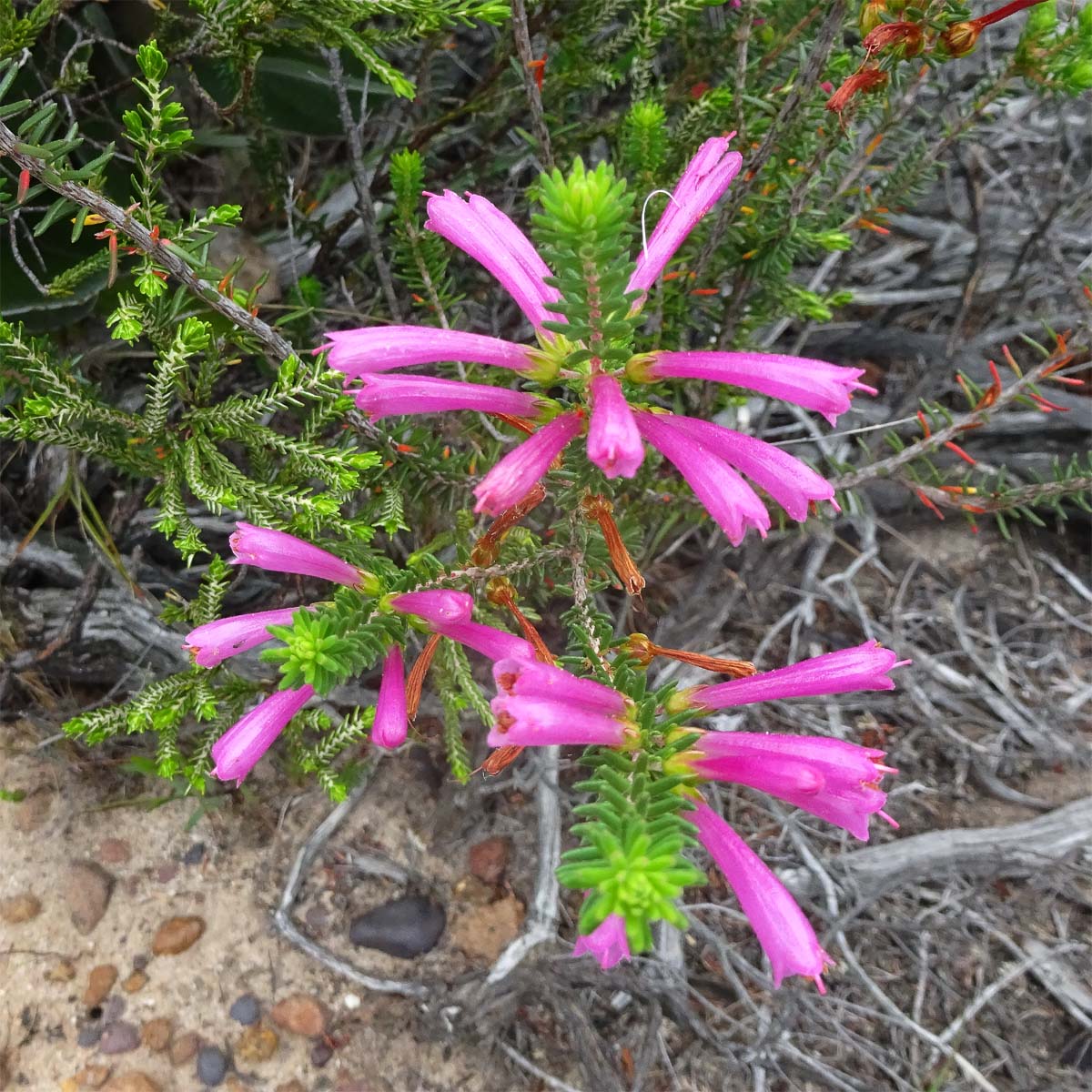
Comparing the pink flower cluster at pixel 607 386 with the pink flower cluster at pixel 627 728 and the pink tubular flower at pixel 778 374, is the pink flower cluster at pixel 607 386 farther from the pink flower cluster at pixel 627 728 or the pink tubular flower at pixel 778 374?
the pink flower cluster at pixel 627 728

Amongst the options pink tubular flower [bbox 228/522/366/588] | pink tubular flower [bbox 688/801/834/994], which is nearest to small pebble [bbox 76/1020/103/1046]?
pink tubular flower [bbox 228/522/366/588]

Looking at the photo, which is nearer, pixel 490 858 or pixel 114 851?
pixel 114 851

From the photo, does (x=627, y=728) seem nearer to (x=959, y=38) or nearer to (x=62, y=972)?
(x=959, y=38)

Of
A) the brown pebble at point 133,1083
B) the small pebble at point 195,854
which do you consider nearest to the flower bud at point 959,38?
the small pebble at point 195,854

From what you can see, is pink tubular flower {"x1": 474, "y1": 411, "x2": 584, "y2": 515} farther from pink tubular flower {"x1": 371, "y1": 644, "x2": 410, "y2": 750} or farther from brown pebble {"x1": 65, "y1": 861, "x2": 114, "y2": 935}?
brown pebble {"x1": 65, "y1": 861, "x2": 114, "y2": 935}

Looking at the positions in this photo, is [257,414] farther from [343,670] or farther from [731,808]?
[731,808]

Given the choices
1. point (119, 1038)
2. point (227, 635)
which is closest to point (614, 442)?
point (227, 635)
